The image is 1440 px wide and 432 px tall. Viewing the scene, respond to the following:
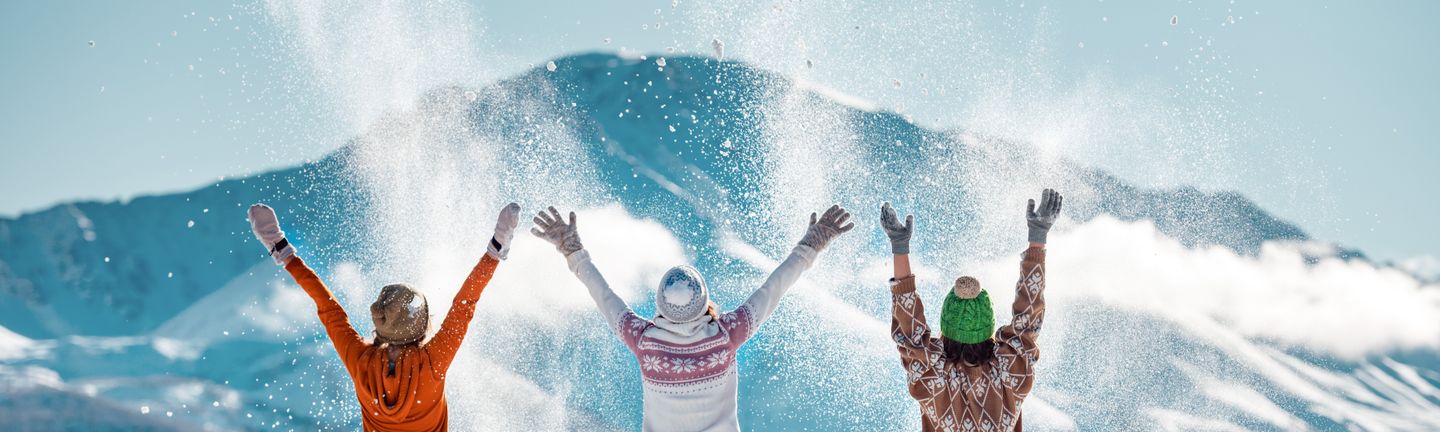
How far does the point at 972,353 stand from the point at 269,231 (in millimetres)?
3430

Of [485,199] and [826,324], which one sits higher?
[485,199]

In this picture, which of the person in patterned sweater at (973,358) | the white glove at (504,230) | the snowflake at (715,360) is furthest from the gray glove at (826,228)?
the white glove at (504,230)

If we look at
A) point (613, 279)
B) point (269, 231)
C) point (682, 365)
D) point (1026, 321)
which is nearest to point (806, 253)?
point (682, 365)

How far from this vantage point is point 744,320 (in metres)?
4.59

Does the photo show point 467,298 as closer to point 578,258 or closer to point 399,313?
point 399,313

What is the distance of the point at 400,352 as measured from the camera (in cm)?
454

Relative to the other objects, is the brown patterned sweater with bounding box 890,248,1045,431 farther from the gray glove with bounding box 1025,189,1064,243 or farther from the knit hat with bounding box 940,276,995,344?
the gray glove with bounding box 1025,189,1064,243

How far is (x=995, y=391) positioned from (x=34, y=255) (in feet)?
195

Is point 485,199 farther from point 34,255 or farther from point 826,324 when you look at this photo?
point 34,255

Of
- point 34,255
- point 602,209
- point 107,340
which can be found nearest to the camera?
point 602,209

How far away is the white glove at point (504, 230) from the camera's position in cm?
485

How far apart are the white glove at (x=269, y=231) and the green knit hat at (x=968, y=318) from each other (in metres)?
3.19

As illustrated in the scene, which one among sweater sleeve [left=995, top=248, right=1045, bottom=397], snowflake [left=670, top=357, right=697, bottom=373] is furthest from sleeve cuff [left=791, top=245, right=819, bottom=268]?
sweater sleeve [left=995, top=248, right=1045, bottom=397]

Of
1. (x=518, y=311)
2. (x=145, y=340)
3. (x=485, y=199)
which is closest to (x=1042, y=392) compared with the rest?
(x=518, y=311)
